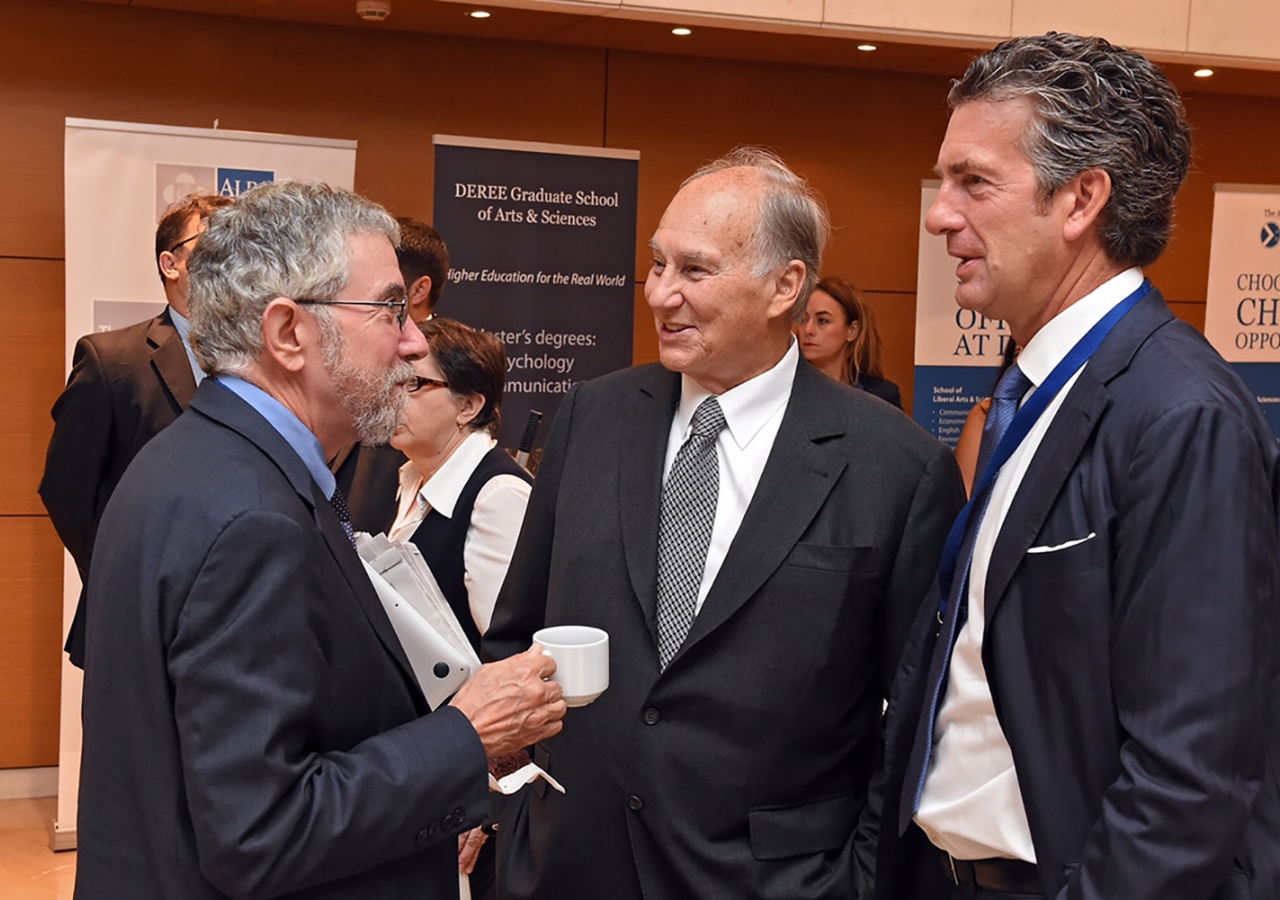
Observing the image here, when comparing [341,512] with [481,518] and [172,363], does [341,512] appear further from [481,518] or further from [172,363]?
[172,363]

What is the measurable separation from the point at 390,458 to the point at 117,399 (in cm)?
94

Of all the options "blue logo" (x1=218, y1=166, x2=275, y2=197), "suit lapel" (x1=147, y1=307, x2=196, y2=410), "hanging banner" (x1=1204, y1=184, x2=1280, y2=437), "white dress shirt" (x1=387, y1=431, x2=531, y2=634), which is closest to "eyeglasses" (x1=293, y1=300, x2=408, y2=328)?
"white dress shirt" (x1=387, y1=431, x2=531, y2=634)

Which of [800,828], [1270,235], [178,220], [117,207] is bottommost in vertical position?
[800,828]

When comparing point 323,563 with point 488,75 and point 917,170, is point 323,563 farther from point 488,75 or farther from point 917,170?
point 917,170

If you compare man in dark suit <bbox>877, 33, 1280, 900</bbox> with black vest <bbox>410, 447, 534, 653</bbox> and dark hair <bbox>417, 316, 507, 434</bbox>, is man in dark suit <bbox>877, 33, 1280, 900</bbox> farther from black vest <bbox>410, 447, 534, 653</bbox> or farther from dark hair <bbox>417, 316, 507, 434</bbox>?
dark hair <bbox>417, 316, 507, 434</bbox>

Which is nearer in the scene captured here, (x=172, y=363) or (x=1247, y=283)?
(x=172, y=363)

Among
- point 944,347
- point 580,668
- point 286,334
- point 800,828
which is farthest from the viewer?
point 944,347

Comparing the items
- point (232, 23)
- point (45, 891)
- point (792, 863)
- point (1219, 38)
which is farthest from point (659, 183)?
point (792, 863)

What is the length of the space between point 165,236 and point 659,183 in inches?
115

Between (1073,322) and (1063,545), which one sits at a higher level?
(1073,322)

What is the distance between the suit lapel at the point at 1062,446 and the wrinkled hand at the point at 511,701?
58cm

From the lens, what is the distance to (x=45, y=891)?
14.0 feet

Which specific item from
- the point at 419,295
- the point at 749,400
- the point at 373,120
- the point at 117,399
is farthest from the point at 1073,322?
the point at 373,120

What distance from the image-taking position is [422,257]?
13.0 feet
